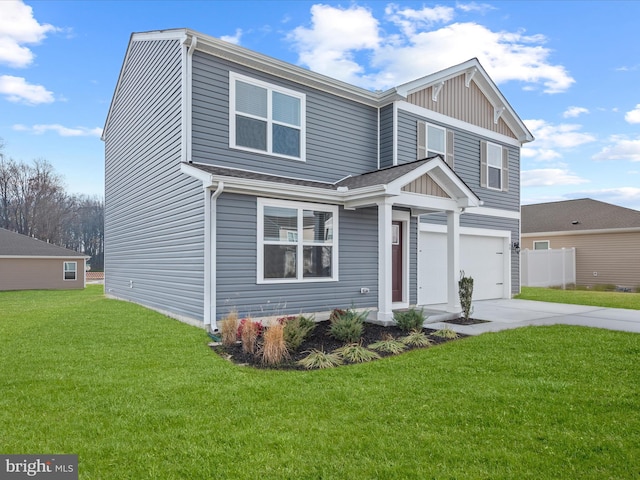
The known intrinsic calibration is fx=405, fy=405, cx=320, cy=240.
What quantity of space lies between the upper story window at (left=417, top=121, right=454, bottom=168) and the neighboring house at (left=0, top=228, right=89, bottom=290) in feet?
66.2

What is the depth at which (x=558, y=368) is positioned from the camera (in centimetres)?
518

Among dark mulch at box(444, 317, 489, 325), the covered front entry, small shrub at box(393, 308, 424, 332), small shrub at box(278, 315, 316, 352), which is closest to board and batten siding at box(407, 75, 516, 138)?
the covered front entry

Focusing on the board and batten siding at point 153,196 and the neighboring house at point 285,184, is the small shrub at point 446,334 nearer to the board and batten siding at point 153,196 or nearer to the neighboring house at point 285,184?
the neighboring house at point 285,184

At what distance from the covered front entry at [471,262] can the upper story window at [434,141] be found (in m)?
2.15

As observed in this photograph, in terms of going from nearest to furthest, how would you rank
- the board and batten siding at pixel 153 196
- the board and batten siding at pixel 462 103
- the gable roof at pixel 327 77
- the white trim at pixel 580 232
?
the gable roof at pixel 327 77 → the board and batten siding at pixel 153 196 → the board and batten siding at pixel 462 103 → the white trim at pixel 580 232

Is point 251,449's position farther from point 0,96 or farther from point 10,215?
point 10,215

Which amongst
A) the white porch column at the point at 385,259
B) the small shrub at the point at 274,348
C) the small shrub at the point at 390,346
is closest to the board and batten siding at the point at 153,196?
the small shrub at the point at 274,348

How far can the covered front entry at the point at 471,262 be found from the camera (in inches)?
454

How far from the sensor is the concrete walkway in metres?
8.11

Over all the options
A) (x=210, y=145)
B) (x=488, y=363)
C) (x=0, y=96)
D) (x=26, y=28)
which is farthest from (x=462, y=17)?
(x=0, y=96)

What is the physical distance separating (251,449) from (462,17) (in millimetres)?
11652

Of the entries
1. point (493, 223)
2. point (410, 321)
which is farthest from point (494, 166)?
point (410, 321)

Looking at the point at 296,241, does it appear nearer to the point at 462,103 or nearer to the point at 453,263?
the point at 453,263

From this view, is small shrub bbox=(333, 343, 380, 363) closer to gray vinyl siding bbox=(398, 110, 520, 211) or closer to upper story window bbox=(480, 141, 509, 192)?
gray vinyl siding bbox=(398, 110, 520, 211)
